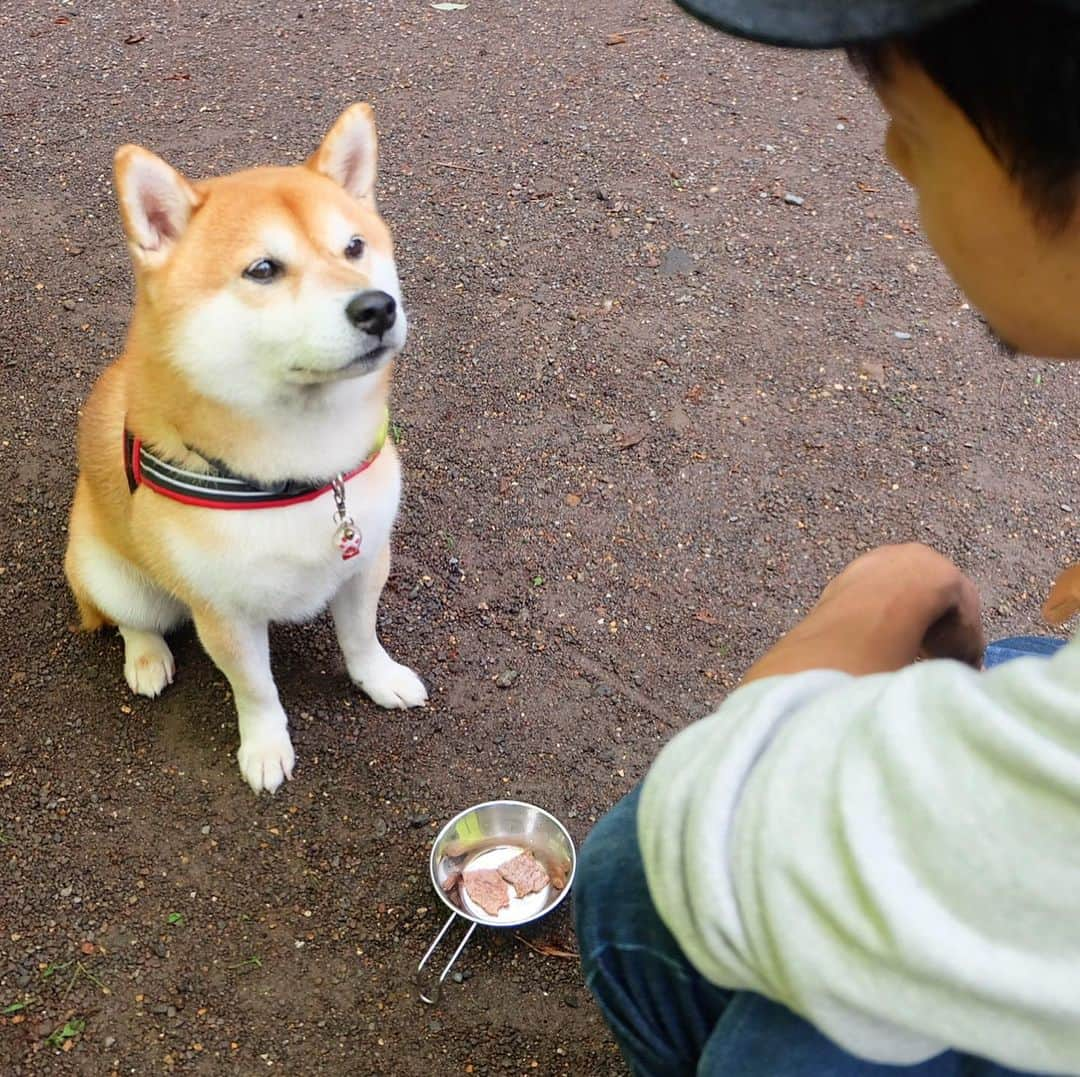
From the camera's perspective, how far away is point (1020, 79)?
0.75 meters

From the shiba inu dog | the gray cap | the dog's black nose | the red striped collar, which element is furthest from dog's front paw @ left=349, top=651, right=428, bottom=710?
the gray cap

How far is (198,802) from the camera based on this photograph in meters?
2.17

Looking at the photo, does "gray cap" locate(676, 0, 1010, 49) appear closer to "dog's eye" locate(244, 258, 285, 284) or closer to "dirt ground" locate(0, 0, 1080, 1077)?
"dog's eye" locate(244, 258, 285, 284)

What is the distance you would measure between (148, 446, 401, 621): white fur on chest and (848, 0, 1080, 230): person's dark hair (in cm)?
129

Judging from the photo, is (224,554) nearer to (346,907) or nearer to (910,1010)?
(346,907)

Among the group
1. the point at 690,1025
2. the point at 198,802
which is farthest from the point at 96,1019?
the point at 690,1025

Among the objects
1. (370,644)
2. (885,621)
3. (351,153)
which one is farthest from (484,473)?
(885,621)

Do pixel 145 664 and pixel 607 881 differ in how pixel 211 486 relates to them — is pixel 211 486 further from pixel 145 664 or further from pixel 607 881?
pixel 607 881

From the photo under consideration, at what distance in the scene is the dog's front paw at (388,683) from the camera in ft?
7.52

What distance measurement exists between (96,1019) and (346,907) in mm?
455

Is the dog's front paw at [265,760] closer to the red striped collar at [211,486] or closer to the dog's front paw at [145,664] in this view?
the dog's front paw at [145,664]

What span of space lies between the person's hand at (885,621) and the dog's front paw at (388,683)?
1.15 m

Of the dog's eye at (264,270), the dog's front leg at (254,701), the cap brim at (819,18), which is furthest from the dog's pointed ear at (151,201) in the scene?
the cap brim at (819,18)

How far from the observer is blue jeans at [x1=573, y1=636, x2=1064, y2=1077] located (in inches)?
37.3
